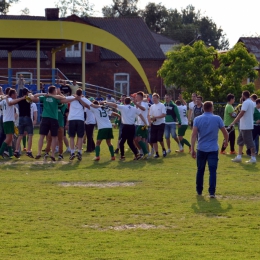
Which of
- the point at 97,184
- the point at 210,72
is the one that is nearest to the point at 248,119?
the point at 97,184

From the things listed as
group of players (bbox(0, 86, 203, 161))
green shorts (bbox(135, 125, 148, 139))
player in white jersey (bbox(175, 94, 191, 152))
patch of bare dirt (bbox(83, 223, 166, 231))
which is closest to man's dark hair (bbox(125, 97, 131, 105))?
group of players (bbox(0, 86, 203, 161))

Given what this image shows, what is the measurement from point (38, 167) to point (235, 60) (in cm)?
3142

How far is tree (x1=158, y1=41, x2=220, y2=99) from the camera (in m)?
46.6

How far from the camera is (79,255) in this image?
8.00 m

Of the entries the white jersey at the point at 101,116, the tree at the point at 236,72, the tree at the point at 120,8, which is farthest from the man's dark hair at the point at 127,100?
the tree at the point at 120,8

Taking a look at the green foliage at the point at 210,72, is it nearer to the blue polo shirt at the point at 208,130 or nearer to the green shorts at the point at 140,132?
the green shorts at the point at 140,132

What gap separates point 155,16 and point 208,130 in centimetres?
8923

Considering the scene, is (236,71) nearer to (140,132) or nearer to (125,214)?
(140,132)

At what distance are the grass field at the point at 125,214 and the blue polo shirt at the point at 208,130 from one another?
907 mm

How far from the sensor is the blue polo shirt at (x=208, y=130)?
40.2 feet

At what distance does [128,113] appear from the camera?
18.7m

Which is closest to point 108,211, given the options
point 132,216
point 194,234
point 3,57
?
point 132,216

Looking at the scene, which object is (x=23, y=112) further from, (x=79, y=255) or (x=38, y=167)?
(x=79, y=255)

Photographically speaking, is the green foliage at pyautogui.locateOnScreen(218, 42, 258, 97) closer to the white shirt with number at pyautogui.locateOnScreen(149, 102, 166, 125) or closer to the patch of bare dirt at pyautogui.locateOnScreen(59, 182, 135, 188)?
the white shirt with number at pyautogui.locateOnScreen(149, 102, 166, 125)
